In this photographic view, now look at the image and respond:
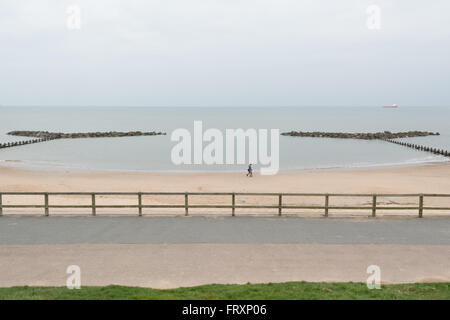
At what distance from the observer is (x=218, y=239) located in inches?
516

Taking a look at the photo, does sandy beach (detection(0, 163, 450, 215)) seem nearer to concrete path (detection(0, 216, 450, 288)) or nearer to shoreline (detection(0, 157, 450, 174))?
shoreline (detection(0, 157, 450, 174))

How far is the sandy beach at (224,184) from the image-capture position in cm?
2797

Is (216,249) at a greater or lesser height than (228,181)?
Answer: greater

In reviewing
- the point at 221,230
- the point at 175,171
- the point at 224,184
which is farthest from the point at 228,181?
the point at 221,230

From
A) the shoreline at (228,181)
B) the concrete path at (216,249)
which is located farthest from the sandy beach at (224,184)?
the concrete path at (216,249)

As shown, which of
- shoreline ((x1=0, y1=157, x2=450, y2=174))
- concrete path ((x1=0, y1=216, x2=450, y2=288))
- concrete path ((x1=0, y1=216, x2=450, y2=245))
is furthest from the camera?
shoreline ((x1=0, y1=157, x2=450, y2=174))

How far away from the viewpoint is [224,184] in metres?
36.4

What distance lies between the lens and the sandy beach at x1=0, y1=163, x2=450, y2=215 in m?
28.0

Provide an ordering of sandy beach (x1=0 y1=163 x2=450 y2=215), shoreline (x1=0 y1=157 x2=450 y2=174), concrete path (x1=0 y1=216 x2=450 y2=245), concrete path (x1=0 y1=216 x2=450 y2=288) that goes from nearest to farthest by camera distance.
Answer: concrete path (x1=0 y1=216 x2=450 y2=288), concrete path (x1=0 y1=216 x2=450 y2=245), sandy beach (x1=0 y1=163 x2=450 y2=215), shoreline (x1=0 y1=157 x2=450 y2=174)

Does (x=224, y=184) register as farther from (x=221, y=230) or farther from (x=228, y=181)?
(x=221, y=230)

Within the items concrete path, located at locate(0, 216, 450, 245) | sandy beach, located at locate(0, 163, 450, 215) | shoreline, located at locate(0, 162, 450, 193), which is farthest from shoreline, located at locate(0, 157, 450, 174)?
concrete path, located at locate(0, 216, 450, 245)

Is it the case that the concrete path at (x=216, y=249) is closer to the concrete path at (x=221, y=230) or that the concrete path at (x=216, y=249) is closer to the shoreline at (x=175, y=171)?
the concrete path at (x=221, y=230)

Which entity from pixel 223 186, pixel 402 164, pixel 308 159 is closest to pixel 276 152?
pixel 308 159
